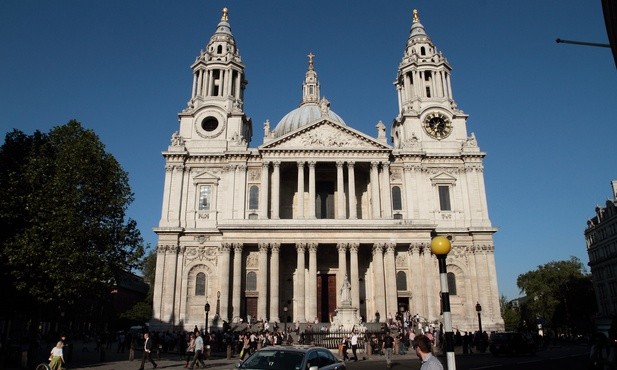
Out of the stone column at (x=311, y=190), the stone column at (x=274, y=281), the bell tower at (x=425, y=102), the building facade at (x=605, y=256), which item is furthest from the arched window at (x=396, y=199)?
the building facade at (x=605, y=256)

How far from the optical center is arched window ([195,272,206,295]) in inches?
1639

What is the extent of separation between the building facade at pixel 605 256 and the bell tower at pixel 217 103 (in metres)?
54.8

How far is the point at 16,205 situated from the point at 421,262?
30.5m

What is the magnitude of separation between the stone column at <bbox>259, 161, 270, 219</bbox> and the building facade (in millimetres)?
51950

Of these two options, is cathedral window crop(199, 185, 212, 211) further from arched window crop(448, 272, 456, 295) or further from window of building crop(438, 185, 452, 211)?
arched window crop(448, 272, 456, 295)

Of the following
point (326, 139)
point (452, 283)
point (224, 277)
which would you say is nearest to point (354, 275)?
point (452, 283)

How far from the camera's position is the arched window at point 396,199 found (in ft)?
146

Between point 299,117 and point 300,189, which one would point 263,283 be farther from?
point 299,117

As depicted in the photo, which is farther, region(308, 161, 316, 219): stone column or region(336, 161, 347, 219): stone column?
region(336, 161, 347, 219): stone column

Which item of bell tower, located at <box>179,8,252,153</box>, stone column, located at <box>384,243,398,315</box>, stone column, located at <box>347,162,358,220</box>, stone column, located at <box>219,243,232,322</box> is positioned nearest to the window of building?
stone column, located at <box>384,243,398,315</box>

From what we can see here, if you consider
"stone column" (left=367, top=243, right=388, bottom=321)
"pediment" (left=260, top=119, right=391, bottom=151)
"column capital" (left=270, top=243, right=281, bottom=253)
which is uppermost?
"pediment" (left=260, top=119, right=391, bottom=151)

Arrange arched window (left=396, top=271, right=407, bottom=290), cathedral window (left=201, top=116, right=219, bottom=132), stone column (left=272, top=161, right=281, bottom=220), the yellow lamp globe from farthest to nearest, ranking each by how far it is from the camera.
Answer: cathedral window (left=201, top=116, right=219, bottom=132)
stone column (left=272, top=161, right=281, bottom=220)
arched window (left=396, top=271, right=407, bottom=290)
the yellow lamp globe

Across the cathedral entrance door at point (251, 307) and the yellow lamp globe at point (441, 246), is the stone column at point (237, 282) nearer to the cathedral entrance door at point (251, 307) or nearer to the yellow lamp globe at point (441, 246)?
the cathedral entrance door at point (251, 307)

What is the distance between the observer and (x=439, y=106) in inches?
1928
